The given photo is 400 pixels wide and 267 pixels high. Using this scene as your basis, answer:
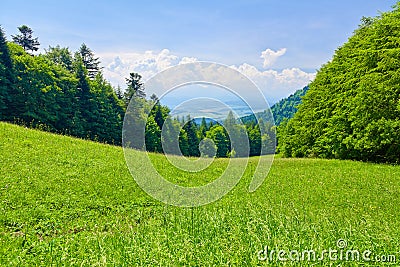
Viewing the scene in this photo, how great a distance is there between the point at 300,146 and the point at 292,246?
33989 millimetres

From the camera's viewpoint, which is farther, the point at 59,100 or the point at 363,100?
the point at 59,100

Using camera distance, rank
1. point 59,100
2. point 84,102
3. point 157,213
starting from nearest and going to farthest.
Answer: point 157,213 < point 59,100 < point 84,102

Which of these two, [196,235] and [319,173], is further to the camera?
[319,173]

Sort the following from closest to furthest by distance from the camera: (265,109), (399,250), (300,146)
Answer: (399,250) → (265,109) → (300,146)

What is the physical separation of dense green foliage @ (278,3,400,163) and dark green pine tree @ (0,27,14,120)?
33859mm

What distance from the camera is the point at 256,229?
845 cm

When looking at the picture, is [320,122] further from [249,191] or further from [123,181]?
[123,181]

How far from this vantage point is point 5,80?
38.4 meters

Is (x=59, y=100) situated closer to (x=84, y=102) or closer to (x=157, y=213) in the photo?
(x=84, y=102)

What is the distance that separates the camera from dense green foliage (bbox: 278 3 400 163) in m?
25.0

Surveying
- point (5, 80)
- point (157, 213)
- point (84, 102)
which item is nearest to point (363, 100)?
point (157, 213)

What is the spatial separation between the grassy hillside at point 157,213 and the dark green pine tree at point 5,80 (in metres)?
21.3

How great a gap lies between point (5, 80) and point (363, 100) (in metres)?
37.0

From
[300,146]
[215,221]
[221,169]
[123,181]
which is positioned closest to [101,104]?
[300,146]
